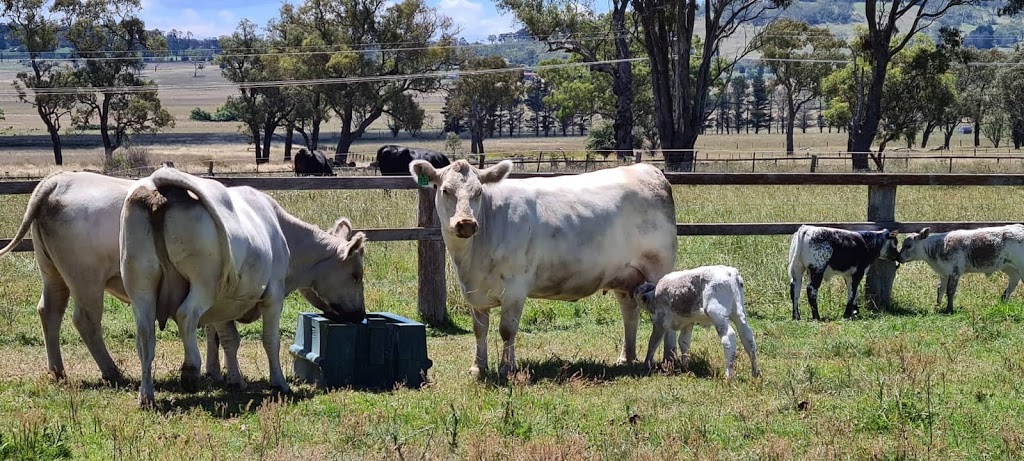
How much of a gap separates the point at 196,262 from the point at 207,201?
41 centimetres

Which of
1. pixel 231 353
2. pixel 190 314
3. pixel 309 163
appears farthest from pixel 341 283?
pixel 309 163

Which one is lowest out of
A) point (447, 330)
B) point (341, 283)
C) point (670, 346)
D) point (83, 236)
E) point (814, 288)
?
point (447, 330)

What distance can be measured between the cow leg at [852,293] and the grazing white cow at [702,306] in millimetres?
3562

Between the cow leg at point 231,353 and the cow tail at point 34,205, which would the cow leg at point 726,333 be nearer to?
the cow leg at point 231,353

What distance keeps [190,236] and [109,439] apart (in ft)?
4.75

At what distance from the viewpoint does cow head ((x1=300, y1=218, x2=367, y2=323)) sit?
909cm

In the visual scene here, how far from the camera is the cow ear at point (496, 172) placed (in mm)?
8680

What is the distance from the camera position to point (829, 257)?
11.7 meters

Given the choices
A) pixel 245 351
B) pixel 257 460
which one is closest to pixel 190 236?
pixel 257 460

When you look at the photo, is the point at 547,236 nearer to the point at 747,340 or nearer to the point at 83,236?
the point at 747,340

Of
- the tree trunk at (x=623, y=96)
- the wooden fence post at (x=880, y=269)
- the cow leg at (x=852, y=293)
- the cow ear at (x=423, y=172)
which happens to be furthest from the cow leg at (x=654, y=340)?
the tree trunk at (x=623, y=96)

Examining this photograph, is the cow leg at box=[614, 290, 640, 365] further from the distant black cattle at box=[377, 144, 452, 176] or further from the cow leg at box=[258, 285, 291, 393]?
the distant black cattle at box=[377, 144, 452, 176]

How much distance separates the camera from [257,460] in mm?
5930

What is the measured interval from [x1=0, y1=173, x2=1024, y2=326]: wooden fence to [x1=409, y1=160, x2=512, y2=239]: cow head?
8.05ft
